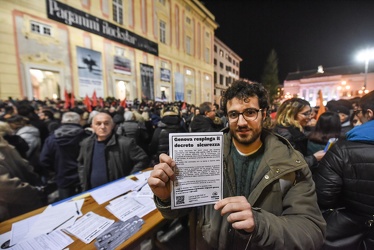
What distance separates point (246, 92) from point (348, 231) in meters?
1.63

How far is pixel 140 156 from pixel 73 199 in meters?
1.10

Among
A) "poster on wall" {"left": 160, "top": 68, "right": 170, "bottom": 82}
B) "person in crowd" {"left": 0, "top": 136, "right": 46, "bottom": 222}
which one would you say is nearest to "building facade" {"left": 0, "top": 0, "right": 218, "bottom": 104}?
"poster on wall" {"left": 160, "top": 68, "right": 170, "bottom": 82}

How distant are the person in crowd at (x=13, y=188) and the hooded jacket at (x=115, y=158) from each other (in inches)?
25.1

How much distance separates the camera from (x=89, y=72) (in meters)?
12.6

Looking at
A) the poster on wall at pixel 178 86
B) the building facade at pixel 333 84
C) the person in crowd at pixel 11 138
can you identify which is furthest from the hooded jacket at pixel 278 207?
the building facade at pixel 333 84

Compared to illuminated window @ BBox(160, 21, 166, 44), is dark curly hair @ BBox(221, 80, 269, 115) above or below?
below

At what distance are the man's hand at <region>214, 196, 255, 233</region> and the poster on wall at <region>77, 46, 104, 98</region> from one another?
44.1 feet

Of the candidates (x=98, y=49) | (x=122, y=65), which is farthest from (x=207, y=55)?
(x=98, y=49)

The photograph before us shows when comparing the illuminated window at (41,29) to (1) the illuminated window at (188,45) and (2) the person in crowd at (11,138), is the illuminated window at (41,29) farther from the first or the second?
(1) the illuminated window at (188,45)

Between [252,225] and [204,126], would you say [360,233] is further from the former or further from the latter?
[204,126]

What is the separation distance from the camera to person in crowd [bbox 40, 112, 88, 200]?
304 cm

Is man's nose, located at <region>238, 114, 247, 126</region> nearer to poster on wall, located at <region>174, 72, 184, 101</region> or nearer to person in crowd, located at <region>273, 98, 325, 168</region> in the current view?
person in crowd, located at <region>273, 98, 325, 168</region>

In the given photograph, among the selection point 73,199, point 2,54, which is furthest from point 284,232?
point 2,54

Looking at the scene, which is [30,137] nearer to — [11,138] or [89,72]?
[11,138]
